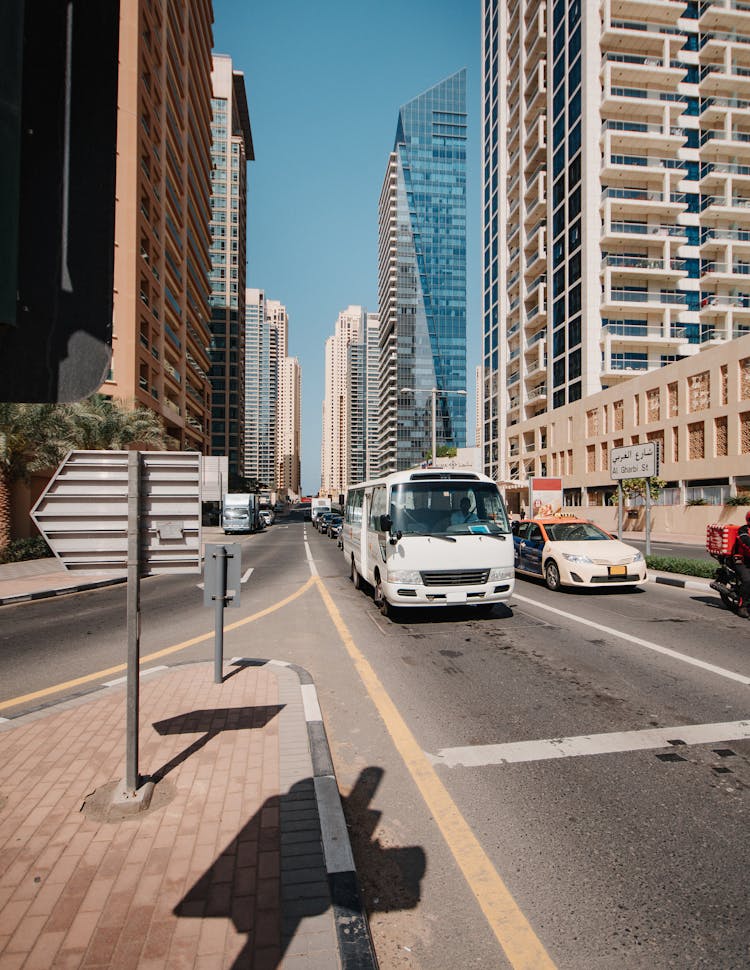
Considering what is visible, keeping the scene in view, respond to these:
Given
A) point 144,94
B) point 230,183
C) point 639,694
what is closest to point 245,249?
point 230,183

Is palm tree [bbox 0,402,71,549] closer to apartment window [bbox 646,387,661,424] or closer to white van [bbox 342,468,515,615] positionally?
white van [bbox 342,468,515,615]

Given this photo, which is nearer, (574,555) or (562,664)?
(562,664)

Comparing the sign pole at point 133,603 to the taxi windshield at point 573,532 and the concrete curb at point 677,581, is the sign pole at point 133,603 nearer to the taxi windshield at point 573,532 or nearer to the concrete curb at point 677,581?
the taxi windshield at point 573,532

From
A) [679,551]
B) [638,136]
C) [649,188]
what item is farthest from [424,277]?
[679,551]

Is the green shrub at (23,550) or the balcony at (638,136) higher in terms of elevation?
the balcony at (638,136)

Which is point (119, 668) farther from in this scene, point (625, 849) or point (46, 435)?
point (46, 435)

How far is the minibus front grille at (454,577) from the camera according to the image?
336 inches

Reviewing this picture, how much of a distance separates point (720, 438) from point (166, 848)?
37573 mm

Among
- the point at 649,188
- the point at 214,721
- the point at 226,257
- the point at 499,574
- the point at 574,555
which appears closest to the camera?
the point at 214,721

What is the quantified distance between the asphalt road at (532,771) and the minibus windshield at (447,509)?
61.9 inches

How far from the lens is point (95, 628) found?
30.1ft

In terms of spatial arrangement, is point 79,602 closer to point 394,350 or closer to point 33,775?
point 33,775

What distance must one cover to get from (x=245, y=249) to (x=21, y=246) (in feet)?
421

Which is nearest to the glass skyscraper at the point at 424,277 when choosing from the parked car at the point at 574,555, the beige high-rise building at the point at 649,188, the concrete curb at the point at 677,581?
the beige high-rise building at the point at 649,188
